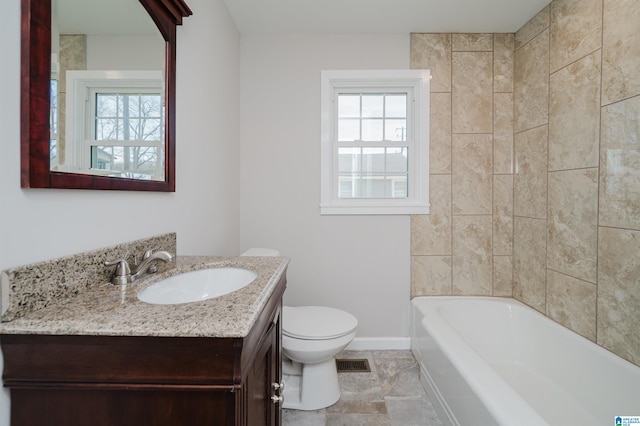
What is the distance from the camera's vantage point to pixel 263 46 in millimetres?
2295

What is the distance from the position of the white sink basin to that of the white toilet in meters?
0.63

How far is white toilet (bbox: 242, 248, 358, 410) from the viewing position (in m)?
1.60

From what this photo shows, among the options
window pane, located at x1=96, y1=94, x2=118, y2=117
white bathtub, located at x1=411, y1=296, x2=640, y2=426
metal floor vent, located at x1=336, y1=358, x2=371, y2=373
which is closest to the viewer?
window pane, located at x1=96, y1=94, x2=118, y2=117

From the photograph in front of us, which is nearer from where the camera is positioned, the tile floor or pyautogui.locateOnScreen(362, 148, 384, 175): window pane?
the tile floor

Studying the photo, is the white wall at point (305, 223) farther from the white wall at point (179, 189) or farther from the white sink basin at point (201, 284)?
the white sink basin at point (201, 284)

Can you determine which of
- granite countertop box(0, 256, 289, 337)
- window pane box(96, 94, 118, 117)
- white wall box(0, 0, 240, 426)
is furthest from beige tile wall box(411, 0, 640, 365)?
window pane box(96, 94, 118, 117)

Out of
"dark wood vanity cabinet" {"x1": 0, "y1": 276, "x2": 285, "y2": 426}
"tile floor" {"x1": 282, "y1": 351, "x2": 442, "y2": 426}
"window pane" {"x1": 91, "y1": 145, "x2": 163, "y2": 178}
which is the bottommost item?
"tile floor" {"x1": 282, "y1": 351, "x2": 442, "y2": 426}

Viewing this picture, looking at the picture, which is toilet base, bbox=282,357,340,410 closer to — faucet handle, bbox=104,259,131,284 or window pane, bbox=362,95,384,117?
faucet handle, bbox=104,259,131,284

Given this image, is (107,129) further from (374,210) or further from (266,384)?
(374,210)

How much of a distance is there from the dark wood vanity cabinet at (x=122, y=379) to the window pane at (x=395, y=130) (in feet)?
7.01

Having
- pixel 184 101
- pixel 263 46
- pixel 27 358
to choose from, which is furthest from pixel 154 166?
pixel 263 46

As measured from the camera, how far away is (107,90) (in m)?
0.93

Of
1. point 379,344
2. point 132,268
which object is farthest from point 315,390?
point 132,268

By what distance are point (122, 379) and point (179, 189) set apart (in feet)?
3.08
